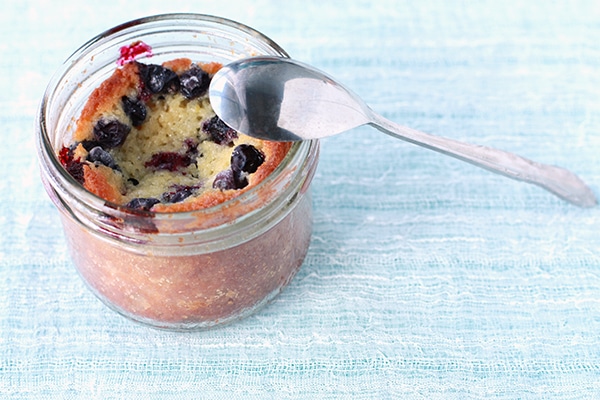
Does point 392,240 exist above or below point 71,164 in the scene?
below

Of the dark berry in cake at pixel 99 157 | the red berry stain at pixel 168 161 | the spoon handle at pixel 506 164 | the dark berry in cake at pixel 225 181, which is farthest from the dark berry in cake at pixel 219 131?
the spoon handle at pixel 506 164

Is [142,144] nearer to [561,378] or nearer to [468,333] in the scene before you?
[468,333]

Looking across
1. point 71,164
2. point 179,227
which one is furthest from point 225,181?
point 71,164

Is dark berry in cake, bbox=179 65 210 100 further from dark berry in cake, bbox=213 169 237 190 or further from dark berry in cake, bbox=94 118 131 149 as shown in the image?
dark berry in cake, bbox=213 169 237 190

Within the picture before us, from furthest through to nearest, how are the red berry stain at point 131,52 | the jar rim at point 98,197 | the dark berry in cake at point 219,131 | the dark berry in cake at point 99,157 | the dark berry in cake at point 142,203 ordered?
1. the red berry stain at point 131,52
2. the dark berry in cake at point 219,131
3. the dark berry in cake at point 99,157
4. the dark berry in cake at point 142,203
5. the jar rim at point 98,197

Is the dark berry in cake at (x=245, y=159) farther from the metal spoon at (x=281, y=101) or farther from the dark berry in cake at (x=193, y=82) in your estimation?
the dark berry in cake at (x=193, y=82)

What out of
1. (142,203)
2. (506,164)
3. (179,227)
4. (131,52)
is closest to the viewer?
(179,227)

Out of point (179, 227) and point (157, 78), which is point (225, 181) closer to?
point (179, 227)
